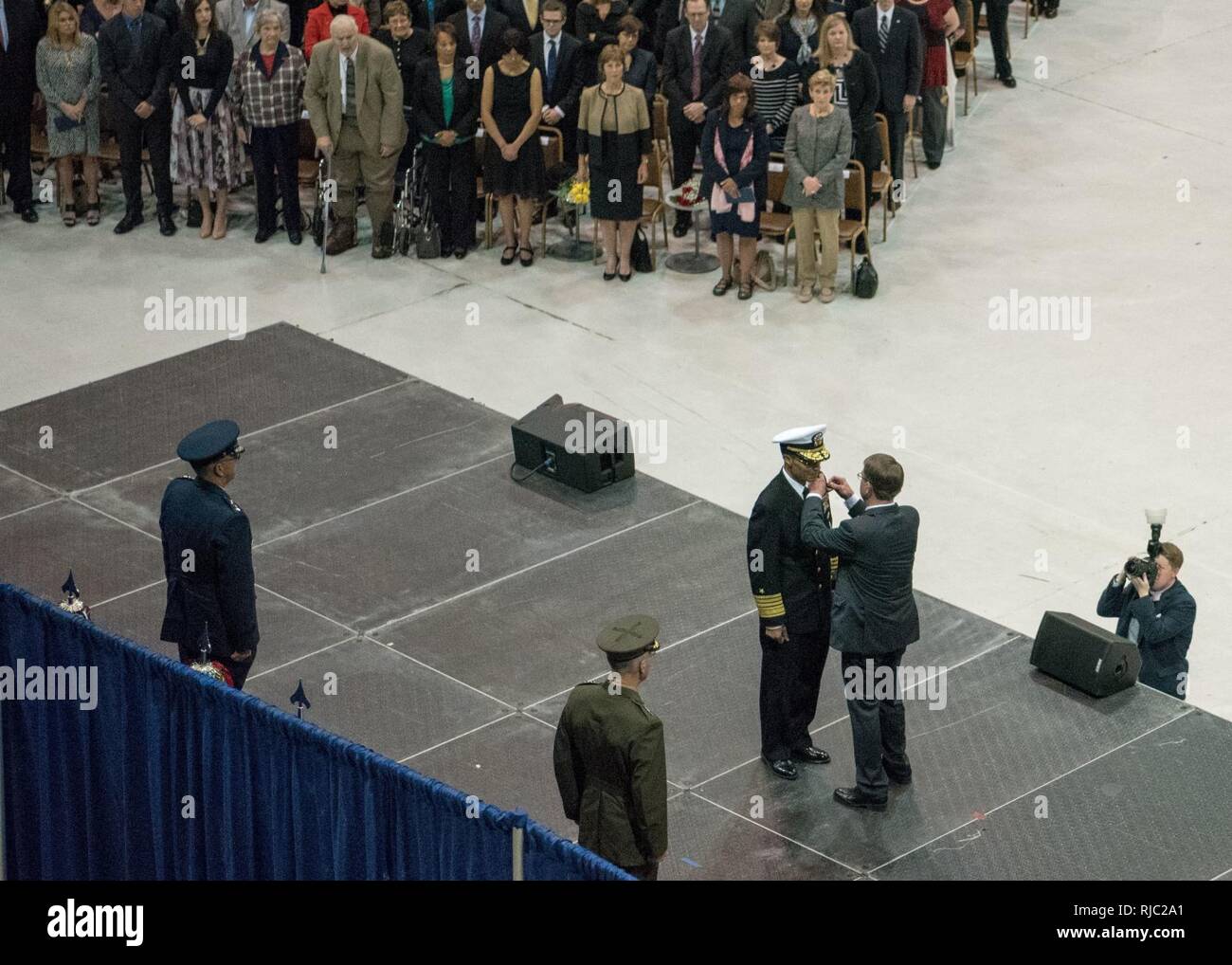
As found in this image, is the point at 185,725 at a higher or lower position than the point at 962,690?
higher

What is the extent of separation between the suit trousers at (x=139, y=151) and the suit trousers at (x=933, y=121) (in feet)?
21.7

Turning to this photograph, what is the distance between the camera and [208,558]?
33.3 feet

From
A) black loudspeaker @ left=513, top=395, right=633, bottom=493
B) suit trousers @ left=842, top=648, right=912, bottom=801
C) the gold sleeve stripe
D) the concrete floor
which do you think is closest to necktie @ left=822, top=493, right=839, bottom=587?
the gold sleeve stripe

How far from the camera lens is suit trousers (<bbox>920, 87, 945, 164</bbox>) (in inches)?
740

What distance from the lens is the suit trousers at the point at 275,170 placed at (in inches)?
707

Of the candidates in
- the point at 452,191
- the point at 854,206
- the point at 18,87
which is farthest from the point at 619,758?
the point at 18,87

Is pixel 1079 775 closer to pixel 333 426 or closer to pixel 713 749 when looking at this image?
pixel 713 749

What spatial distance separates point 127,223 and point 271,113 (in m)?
1.89

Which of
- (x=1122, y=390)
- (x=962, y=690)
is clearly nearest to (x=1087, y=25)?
(x=1122, y=390)

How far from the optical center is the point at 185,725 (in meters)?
8.96

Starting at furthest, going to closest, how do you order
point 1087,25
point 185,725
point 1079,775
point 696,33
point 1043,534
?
point 1087,25
point 696,33
point 1043,534
point 1079,775
point 185,725

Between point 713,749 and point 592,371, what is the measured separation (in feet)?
16.8

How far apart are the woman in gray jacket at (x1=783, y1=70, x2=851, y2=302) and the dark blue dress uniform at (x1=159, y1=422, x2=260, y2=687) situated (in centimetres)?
716

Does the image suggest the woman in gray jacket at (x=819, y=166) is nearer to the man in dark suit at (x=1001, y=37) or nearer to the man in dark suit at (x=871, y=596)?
the man in dark suit at (x=1001, y=37)
